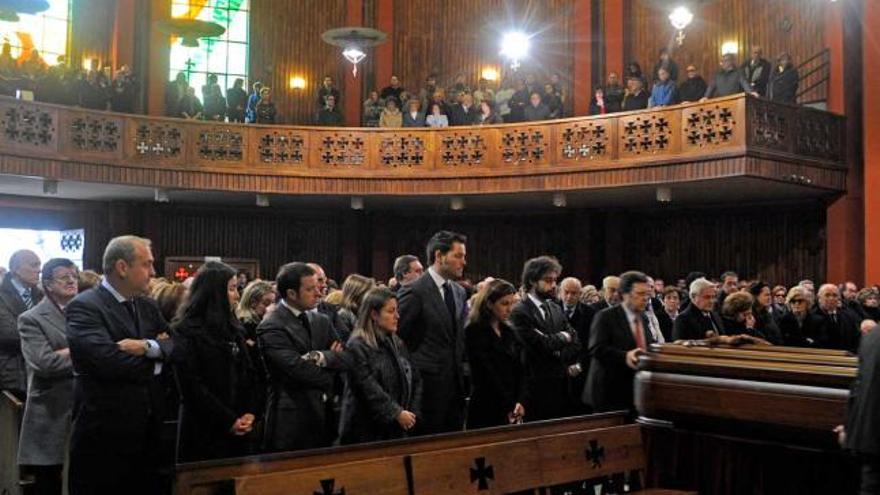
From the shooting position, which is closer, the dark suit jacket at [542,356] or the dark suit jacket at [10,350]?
the dark suit jacket at [10,350]

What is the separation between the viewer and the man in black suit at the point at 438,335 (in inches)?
207

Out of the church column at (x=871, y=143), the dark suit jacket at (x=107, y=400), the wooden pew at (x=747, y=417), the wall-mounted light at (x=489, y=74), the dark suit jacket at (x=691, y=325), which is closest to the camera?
the wooden pew at (x=747, y=417)

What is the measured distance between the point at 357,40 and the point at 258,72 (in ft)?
12.5

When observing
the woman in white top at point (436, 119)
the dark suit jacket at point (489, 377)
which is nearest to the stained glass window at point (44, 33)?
the woman in white top at point (436, 119)

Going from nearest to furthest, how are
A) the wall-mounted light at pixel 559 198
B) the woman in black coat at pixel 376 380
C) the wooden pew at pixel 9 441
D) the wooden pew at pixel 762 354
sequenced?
the wooden pew at pixel 762 354 → the woman in black coat at pixel 376 380 → the wooden pew at pixel 9 441 → the wall-mounted light at pixel 559 198

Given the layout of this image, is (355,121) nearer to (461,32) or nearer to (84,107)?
(461,32)

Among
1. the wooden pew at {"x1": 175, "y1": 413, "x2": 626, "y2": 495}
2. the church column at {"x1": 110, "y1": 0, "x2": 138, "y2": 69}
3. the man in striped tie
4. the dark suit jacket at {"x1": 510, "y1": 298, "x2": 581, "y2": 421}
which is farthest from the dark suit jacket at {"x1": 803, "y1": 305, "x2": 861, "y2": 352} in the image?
the church column at {"x1": 110, "y1": 0, "x2": 138, "y2": 69}

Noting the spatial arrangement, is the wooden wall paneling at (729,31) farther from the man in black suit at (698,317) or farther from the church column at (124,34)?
the church column at (124,34)

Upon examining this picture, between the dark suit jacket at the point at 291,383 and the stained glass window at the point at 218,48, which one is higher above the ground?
the stained glass window at the point at 218,48

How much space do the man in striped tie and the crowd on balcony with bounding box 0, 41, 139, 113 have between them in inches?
317

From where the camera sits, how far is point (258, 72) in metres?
16.8

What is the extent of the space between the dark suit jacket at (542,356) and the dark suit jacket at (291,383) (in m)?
1.70

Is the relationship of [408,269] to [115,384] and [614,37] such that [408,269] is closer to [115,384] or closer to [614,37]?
[115,384]

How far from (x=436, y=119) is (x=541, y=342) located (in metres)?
8.67
